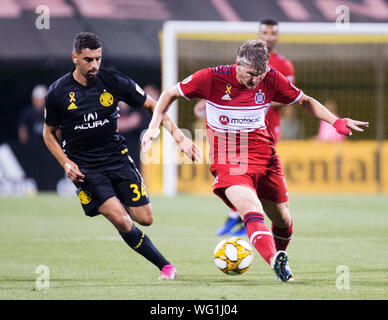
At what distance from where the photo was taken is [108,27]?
2038 cm

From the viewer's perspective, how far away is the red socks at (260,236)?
6.76 meters

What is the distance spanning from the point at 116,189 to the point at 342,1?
15.0 m

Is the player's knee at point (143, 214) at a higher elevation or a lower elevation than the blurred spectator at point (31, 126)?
lower

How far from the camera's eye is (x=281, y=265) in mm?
6676

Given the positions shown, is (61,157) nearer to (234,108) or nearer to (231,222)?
(234,108)

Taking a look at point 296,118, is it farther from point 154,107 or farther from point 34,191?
point 154,107

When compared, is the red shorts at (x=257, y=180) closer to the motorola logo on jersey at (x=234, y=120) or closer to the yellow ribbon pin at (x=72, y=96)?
the motorola logo on jersey at (x=234, y=120)

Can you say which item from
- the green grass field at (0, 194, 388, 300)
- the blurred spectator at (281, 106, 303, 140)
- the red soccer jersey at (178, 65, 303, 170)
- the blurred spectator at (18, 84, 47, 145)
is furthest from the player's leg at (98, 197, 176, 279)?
the blurred spectator at (281, 106, 303, 140)

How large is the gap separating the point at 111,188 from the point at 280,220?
1.52 metres

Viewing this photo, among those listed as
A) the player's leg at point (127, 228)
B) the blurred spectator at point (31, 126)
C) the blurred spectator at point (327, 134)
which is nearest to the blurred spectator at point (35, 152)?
the blurred spectator at point (31, 126)

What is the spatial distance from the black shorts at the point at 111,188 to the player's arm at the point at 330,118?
64.5 inches

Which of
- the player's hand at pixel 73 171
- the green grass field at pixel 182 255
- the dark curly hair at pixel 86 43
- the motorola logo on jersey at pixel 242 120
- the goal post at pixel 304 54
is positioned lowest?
the green grass field at pixel 182 255

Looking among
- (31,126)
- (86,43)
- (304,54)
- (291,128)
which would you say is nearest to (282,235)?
(86,43)

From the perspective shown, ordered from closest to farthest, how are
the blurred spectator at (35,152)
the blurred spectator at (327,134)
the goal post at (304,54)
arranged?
the goal post at (304,54) < the blurred spectator at (35,152) < the blurred spectator at (327,134)
